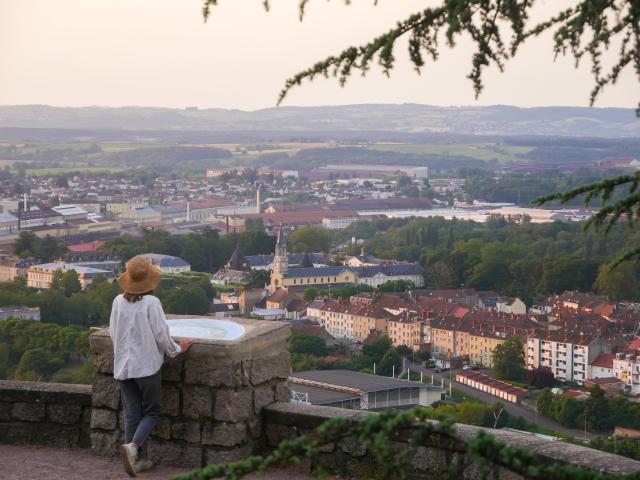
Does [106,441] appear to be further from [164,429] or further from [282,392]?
[282,392]

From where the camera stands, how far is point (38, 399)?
4500 mm

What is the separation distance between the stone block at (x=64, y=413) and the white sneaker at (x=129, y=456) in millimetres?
491

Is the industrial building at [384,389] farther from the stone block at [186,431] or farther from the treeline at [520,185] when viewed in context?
the treeline at [520,185]

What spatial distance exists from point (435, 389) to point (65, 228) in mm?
40723

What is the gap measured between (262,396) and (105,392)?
0.49 meters

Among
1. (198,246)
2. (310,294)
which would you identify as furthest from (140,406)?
(198,246)

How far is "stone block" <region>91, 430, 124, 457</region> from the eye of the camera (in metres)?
4.23

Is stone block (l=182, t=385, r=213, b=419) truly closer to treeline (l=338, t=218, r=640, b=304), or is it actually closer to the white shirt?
the white shirt

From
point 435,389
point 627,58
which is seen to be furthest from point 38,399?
point 435,389

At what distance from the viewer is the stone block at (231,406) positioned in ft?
13.2

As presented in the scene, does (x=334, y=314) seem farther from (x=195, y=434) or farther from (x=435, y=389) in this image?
(x=195, y=434)

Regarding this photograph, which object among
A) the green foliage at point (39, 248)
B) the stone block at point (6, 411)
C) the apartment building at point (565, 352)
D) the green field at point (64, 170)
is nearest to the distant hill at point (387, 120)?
the green field at point (64, 170)

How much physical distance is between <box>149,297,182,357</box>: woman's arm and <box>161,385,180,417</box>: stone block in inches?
5.4

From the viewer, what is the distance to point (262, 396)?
4.12m
